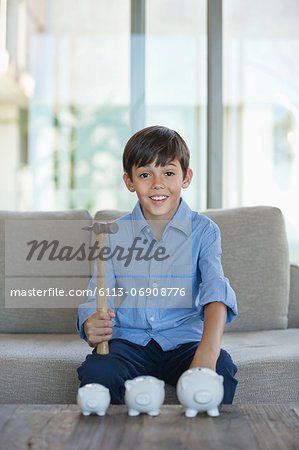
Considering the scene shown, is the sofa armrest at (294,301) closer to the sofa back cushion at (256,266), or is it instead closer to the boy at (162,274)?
the sofa back cushion at (256,266)

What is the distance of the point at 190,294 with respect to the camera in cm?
162

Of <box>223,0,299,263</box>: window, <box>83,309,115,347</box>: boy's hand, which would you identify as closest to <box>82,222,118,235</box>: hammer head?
<box>83,309,115,347</box>: boy's hand

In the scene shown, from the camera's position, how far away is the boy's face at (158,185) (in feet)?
5.30

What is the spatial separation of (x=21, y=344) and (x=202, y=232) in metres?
0.73

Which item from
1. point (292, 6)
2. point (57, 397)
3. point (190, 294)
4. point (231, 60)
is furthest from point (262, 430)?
point (292, 6)

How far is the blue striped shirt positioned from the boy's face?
0.06 meters

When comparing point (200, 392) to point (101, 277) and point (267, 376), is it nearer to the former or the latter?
point (101, 277)

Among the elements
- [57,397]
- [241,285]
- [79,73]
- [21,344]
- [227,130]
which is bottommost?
[57,397]

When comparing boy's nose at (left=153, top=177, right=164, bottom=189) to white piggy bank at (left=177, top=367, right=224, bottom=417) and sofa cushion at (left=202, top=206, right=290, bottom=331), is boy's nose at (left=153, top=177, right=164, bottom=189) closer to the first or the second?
sofa cushion at (left=202, top=206, right=290, bottom=331)

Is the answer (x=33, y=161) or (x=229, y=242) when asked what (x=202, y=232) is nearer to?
(x=229, y=242)

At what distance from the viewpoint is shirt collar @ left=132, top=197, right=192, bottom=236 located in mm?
1663

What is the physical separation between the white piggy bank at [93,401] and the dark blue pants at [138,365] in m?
0.29

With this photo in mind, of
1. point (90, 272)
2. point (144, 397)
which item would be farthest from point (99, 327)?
point (90, 272)

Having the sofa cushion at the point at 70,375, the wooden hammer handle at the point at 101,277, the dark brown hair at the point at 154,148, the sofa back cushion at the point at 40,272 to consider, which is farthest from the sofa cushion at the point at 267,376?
the sofa back cushion at the point at 40,272
